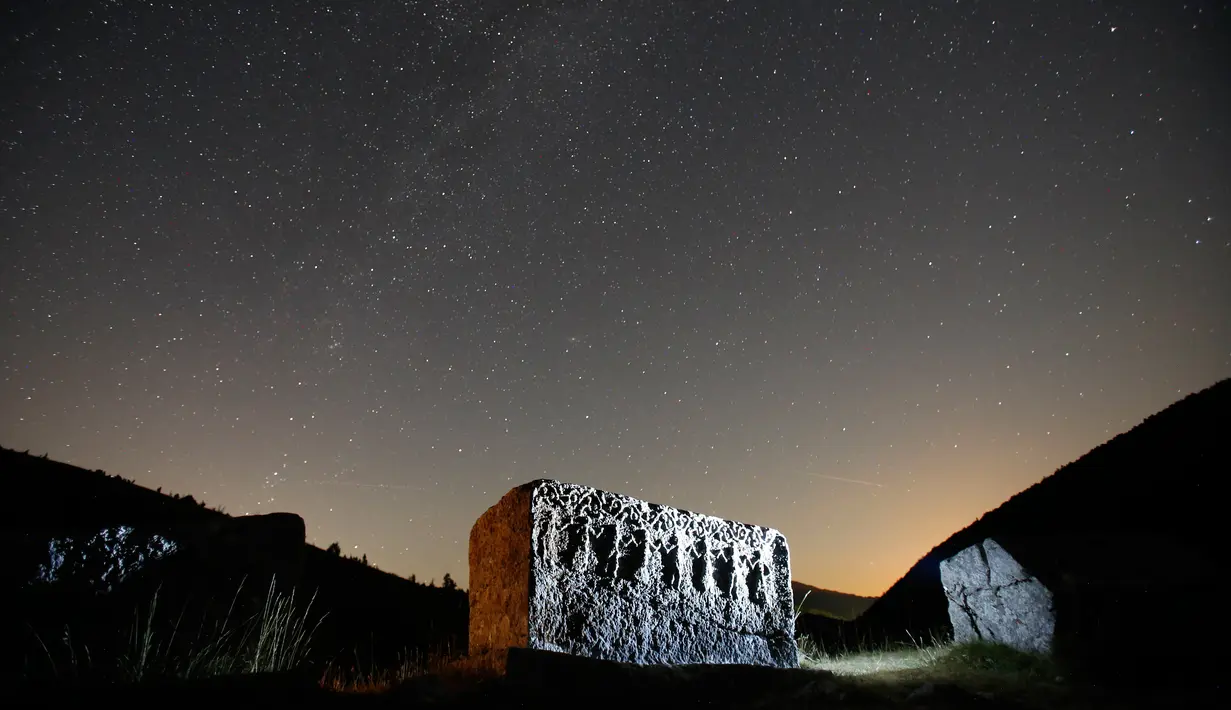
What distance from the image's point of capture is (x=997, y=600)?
5.71 meters

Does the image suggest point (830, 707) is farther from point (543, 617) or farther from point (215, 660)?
point (215, 660)

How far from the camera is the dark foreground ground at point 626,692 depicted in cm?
236

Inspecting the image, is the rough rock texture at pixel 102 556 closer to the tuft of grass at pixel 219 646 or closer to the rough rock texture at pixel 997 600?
the tuft of grass at pixel 219 646

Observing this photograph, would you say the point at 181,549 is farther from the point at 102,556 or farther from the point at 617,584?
the point at 617,584

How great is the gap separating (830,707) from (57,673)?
374 centimetres

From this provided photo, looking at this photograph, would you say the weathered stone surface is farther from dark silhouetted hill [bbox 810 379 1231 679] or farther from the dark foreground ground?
dark silhouetted hill [bbox 810 379 1231 679]

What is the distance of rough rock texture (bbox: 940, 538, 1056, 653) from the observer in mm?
5242

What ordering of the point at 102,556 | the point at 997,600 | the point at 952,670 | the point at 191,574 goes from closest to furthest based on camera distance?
1. the point at 102,556
2. the point at 191,574
3. the point at 952,670
4. the point at 997,600

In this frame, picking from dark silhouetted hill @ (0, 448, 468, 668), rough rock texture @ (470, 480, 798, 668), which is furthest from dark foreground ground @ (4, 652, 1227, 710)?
dark silhouetted hill @ (0, 448, 468, 668)

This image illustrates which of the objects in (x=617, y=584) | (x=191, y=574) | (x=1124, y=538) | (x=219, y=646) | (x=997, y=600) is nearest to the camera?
(x=219, y=646)

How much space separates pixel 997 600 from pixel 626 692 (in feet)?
13.5

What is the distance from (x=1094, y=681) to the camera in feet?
14.8

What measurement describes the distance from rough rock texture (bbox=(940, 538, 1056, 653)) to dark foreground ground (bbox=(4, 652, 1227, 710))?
0.86m

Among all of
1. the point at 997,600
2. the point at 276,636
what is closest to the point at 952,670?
the point at 997,600
